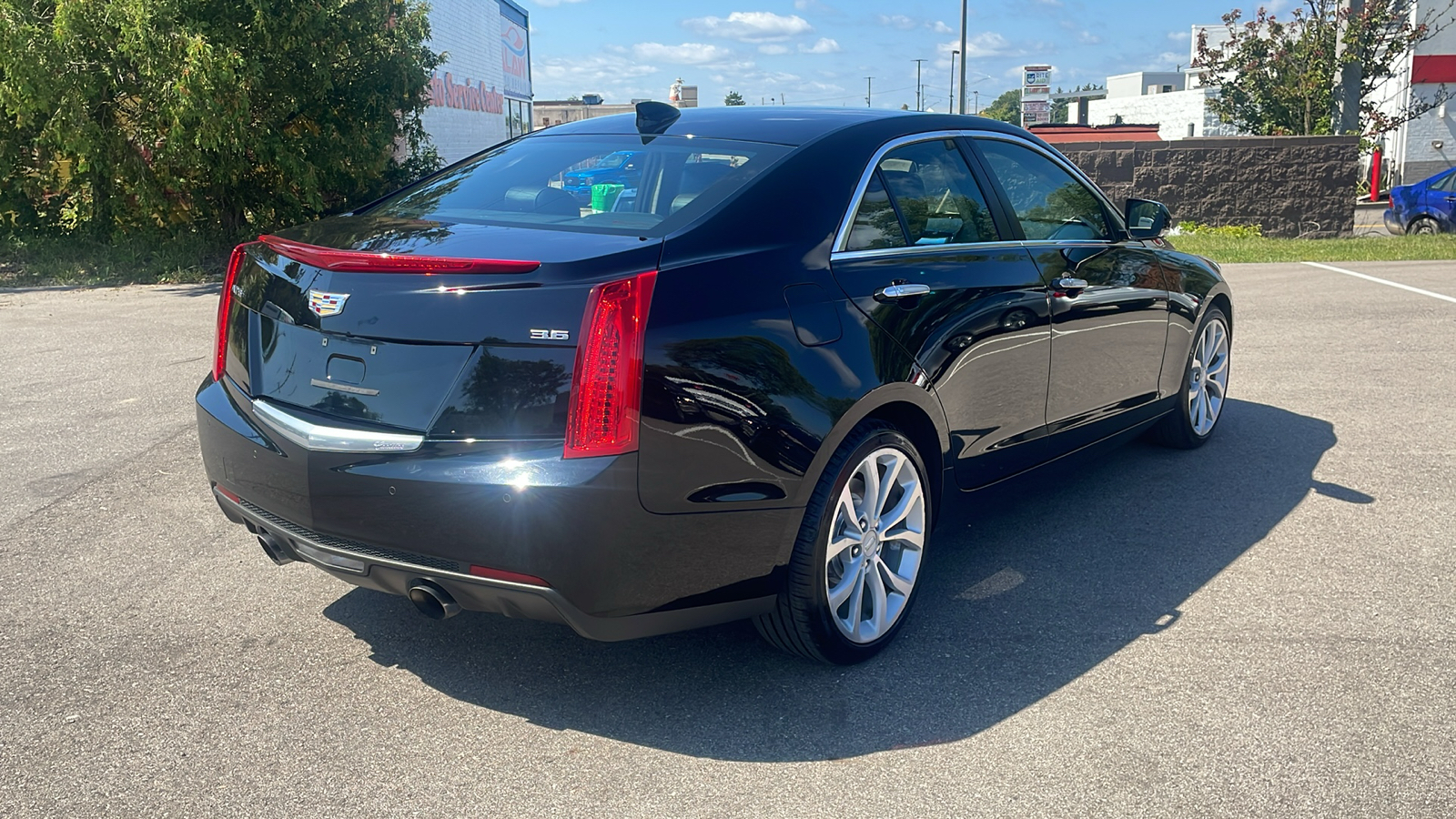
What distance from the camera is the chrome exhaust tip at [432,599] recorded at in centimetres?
316

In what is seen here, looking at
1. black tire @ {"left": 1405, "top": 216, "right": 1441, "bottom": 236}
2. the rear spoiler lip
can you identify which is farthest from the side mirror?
black tire @ {"left": 1405, "top": 216, "right": 1441, "bottom": 236}

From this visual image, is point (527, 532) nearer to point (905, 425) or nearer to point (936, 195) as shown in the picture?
point (905, 425)

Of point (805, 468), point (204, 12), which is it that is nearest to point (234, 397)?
point (805, 468)

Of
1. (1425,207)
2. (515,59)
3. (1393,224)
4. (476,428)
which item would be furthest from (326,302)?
(515,59)

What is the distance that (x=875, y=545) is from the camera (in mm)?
3789

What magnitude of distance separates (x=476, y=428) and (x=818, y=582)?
1.10 metres

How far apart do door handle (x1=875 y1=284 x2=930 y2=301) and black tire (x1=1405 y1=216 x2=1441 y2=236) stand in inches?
801

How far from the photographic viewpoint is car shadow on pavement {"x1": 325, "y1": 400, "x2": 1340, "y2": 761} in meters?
3.39

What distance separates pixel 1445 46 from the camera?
33250 millimetres

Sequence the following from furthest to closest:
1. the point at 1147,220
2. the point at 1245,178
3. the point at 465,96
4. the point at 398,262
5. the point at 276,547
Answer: the point at 465,96, the point at 1245,178, the point at 1147,220, the point at 276,547, the point at 398,262

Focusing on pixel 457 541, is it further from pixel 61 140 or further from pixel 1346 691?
pixel 61 140

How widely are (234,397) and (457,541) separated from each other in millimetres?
1071

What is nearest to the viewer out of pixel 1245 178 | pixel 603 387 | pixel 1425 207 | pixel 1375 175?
pixel 603 387

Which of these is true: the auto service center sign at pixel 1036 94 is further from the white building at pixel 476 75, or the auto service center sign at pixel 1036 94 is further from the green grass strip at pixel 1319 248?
the green grass strip at pixel 1319 248
